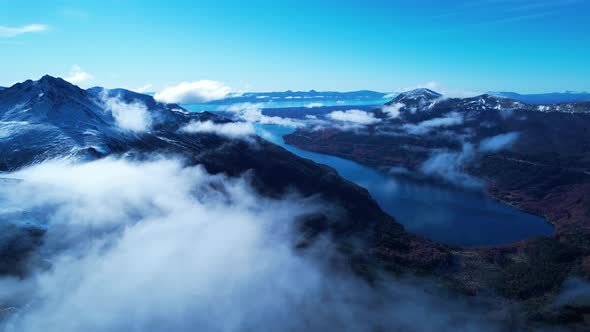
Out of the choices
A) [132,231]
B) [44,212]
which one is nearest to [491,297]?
[132,231]

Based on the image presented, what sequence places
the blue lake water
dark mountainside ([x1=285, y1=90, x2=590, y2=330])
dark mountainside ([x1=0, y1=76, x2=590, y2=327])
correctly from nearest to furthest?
dark mountainside ([x1=0, y1=76, x2=590, y2=327]), dark mountainside ([x1=285, y1=90, x2=590, y2=330]), the blue lake water

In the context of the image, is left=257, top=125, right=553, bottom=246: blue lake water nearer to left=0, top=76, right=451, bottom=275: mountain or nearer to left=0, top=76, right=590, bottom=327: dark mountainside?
left=0, top=76, right=590, bottom=327: dark mountainside

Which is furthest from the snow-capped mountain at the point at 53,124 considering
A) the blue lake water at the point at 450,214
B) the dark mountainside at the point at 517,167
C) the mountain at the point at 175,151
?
the blue lake water at the point at 450,214

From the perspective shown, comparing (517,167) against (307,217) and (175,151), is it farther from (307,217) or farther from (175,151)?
(175,151)

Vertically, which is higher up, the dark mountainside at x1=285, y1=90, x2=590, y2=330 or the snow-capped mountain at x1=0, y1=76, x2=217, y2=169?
the snow-capped mountain at x1=0, y1=76, x2=217, y2=169

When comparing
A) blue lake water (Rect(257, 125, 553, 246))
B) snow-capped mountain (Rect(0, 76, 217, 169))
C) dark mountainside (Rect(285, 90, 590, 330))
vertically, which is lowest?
blue lake water (Rect(257, 125, 553, 246))

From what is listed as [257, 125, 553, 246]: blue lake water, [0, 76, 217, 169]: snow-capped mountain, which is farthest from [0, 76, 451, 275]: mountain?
[257, 125, 553, 246]: blue lake water
